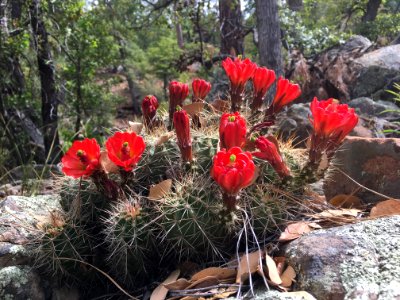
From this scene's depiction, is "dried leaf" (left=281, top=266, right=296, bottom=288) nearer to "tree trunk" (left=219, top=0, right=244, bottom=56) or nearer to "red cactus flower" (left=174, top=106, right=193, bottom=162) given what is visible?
"red cactus flower" (left=174, top=106, right=193, bottom=162)

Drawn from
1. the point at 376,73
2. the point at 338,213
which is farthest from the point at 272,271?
the point at 376,73

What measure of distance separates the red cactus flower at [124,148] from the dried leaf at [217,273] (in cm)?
55

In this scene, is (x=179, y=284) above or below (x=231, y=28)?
below

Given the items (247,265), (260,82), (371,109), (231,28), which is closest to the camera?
(247,265)

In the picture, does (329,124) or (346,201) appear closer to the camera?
(329,124)

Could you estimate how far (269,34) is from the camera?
575 cm

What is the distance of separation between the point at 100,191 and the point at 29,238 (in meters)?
0.47

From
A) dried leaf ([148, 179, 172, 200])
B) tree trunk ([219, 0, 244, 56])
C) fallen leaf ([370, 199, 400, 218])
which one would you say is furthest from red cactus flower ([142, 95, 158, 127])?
tree trunk ([219, 0, 244, 56])

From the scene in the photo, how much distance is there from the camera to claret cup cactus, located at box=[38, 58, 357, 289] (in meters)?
1.90

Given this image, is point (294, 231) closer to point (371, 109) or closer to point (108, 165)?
point (108, 165)

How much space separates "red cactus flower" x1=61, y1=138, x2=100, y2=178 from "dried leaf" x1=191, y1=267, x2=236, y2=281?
646 millimetres

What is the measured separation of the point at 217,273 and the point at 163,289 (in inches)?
9.6

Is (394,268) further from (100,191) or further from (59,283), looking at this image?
(59,283)

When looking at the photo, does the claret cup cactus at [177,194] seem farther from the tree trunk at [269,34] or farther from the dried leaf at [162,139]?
the tree trunk at [269,34]
